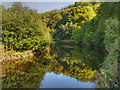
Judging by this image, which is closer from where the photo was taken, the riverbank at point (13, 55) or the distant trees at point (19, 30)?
the riverbank at point (13, 55)

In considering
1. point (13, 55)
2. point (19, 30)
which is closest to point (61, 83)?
point (13, 55)

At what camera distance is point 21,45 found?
48.3 ft

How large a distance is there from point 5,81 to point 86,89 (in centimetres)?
510

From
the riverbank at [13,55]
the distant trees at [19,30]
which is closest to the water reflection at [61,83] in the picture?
the riverbank at [13,55]

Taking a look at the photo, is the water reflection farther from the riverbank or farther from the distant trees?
the distant trees

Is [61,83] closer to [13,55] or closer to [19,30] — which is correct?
[13,55]

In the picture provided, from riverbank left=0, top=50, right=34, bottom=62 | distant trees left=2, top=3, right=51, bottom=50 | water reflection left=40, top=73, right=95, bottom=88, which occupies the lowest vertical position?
water reflection left=40, top=73, right=95, bottom=88

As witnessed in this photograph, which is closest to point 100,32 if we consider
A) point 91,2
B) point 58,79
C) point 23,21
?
point 23,21

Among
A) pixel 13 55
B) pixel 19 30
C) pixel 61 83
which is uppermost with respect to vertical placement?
pixel 19 30

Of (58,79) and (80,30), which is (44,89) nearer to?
(58,79)

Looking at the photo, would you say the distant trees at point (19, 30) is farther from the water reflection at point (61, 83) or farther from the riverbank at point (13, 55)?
the water reflection at point (61, 83)

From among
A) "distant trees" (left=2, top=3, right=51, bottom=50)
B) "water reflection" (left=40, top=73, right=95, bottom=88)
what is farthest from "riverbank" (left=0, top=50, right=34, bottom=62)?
"water reflection" (left=40, top=73, right=95, bottom=88)

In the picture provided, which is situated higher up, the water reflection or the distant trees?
the distant trees

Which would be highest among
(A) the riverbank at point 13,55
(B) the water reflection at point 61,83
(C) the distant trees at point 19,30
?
(C) the distant trees at point 19,30
